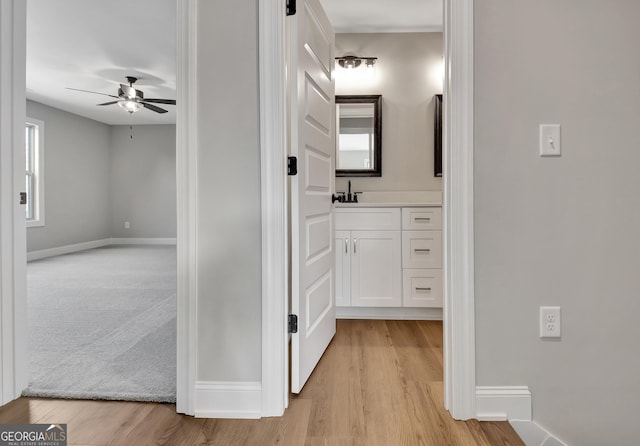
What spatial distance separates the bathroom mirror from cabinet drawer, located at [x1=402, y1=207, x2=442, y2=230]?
67 centimetres

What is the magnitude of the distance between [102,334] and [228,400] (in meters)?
1.43

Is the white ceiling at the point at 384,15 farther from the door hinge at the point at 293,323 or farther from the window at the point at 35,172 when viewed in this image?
the window at the point at 35,172

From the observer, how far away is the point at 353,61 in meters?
3.42

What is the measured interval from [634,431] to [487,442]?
2.37 ft

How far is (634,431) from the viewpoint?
5.24 ft

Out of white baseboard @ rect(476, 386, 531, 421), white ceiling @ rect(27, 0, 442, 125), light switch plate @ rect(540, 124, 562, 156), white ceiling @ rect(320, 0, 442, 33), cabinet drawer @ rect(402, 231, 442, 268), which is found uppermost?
white ceiling @ rect(27, 0, 442, 125)

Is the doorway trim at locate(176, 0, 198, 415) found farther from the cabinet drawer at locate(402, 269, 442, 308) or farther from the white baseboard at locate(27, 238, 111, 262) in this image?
the white baseboard at locate(27, 238, 111, 262)

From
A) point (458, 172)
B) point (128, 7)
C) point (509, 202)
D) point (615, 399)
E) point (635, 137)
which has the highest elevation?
point (128, 7)

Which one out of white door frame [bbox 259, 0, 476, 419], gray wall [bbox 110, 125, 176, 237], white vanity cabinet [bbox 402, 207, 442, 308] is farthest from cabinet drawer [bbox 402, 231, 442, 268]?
gray wall [bbox 110, 125, 176, 237]

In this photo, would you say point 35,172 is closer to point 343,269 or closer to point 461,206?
point 343,269

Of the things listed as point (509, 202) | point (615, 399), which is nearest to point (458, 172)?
point (509, 202)

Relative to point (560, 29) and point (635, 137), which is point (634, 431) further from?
point (560, 29)

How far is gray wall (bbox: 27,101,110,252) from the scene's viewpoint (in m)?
6.29

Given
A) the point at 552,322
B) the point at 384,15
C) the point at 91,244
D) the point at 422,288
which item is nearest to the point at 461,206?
the point at 552,322
